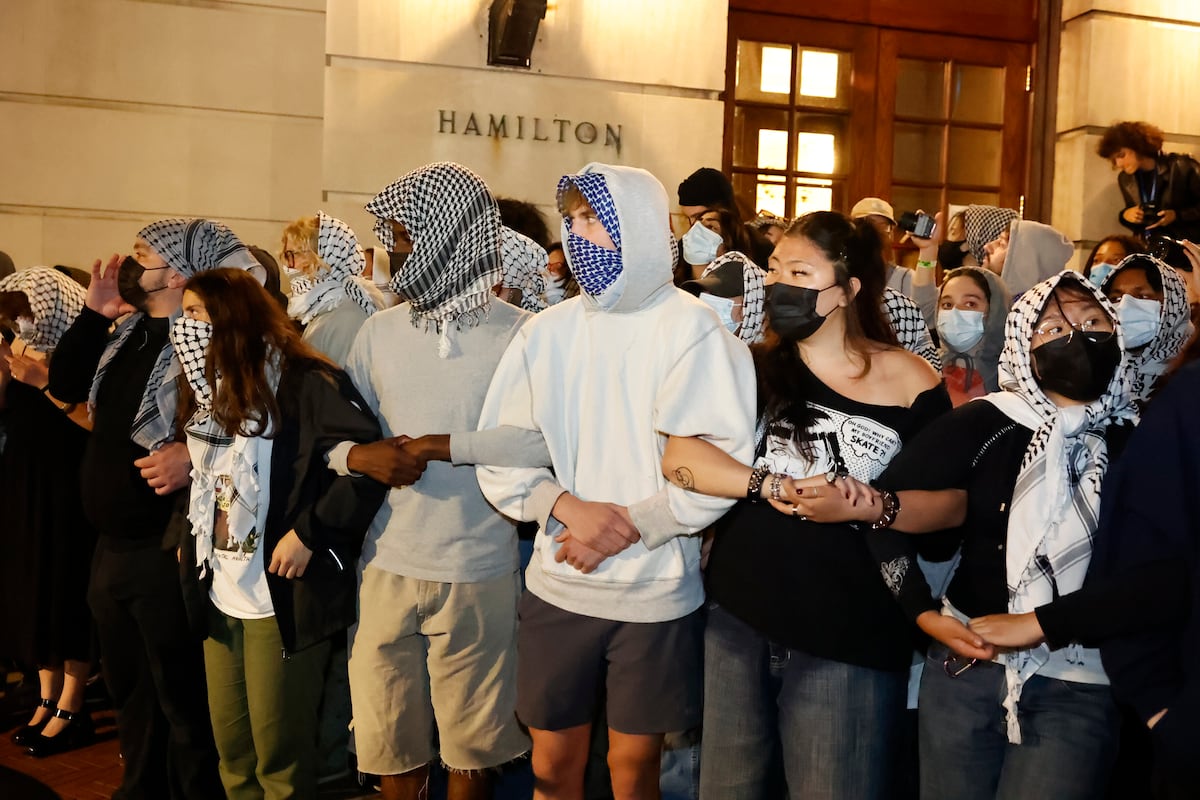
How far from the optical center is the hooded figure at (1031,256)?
16.5ft

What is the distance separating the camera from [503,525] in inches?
139

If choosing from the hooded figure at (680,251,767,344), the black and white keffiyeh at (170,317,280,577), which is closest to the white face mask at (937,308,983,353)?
the hooded figure at (680,251,767,344)

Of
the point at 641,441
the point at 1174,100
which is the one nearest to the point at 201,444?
the point at 641,441

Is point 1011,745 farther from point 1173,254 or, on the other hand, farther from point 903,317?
point 1173,254

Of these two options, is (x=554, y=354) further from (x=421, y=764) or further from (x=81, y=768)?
(x=81, y=768)

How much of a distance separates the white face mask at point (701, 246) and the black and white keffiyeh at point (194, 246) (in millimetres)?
1812

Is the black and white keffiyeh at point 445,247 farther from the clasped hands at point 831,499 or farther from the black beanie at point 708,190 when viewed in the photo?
the black beanie at point 708,190

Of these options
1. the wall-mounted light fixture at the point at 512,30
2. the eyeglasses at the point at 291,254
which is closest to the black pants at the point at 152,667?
the eyeglasses at the point at 291,254

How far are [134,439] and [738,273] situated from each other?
2.09 m

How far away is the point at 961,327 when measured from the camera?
4020 millimetres

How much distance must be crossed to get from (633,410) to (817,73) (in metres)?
6.02

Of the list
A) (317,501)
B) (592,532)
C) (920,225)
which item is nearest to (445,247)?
(317,501)

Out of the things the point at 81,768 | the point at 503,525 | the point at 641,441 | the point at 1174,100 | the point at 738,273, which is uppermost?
the point at 1174,100

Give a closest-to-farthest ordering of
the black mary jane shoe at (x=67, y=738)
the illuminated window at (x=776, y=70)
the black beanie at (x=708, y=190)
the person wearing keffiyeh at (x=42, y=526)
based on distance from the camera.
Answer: the black mary jane shoe at (x=67, y=738), the person wearing keffiyeh at (x=42, y=526), the black beanie at (x=708, y=190), the illuminated window at (x=776, y=70)
